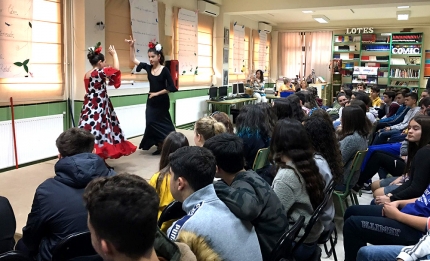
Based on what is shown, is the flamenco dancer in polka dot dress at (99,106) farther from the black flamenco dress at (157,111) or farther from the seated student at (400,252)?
the seated student at (400,252)

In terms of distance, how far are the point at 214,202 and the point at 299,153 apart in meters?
0.93

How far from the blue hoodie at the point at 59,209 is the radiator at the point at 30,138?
2966 millimetres

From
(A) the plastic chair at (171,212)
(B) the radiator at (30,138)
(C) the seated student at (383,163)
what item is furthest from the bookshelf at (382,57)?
(A) the plastic chair at (171,212)

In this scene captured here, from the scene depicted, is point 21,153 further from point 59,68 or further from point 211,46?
point 211,46

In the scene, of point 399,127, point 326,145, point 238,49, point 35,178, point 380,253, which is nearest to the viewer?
point 380,253

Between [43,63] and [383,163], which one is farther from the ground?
[43,63]

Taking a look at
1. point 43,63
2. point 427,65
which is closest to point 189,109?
point 43,63

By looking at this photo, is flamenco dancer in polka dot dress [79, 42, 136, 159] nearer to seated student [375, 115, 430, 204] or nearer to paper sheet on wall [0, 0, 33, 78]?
paper sheet on wall [0, 0, 33, 78]

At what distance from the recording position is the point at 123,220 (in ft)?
3.30

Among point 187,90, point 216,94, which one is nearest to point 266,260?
point 187,90

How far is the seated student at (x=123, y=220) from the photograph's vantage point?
3.31ft

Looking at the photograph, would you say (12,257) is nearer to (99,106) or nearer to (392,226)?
(392,226)

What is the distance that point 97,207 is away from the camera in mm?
1036

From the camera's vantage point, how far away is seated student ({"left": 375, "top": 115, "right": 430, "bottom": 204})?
2293mm
